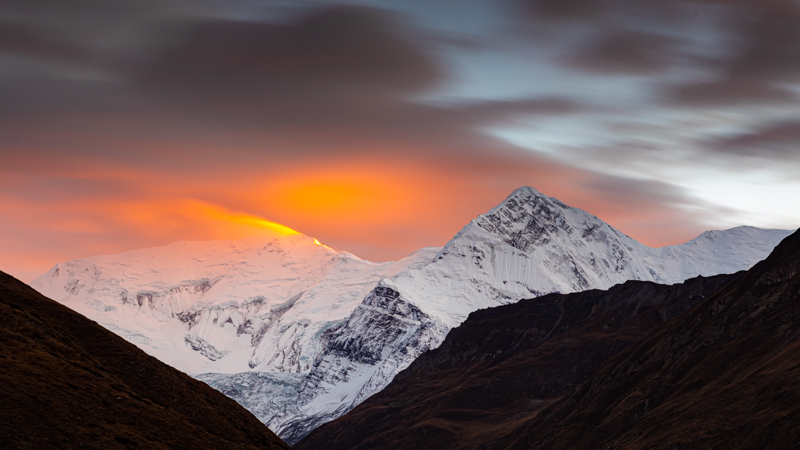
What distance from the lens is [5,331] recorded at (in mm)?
137000

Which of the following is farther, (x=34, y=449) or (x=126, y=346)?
(x=126, y=346)

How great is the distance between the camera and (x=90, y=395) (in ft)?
423

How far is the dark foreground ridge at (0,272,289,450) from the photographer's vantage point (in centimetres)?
11462

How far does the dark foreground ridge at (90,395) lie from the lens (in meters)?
115

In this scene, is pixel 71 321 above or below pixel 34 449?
above

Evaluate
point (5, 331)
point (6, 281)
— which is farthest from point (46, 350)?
point (6, 281)

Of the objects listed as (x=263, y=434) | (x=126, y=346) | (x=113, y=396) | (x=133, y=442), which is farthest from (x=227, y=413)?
(x=133, y=442)

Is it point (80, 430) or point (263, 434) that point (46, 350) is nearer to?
point (80, 430)

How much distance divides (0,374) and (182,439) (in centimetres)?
2648

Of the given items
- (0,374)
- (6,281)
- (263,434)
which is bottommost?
(263,434)

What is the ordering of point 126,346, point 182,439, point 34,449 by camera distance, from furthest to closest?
point 126,346 < point 182,439 < point 34,449

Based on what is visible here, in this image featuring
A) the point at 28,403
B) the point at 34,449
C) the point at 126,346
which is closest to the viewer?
the point at 34,449

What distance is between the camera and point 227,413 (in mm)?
163125

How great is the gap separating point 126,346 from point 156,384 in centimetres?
1317
